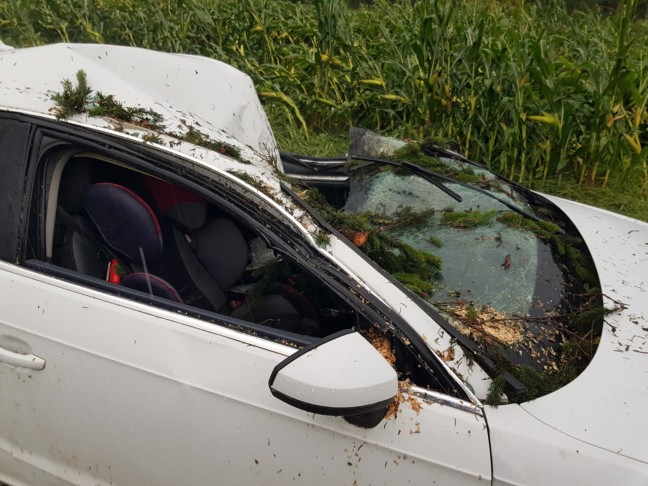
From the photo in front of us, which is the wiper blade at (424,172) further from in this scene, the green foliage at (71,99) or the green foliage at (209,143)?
the green foliage at (71,99)

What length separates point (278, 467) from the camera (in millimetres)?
1734

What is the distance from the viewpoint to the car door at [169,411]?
166 centimetres

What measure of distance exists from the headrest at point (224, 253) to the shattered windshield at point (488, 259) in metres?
0.48

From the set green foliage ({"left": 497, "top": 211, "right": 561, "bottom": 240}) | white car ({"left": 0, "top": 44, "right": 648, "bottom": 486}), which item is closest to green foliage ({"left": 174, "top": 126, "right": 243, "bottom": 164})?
white car ({"left": 0, "top": 44, "right": 648, "bottom": 486})

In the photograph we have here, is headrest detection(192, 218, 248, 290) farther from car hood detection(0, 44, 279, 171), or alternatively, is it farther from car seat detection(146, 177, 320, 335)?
car hood detection(0, 44, 279, 171)

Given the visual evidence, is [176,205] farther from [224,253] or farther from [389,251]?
[389,251]

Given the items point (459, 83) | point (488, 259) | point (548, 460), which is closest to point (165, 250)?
point (488, 259)

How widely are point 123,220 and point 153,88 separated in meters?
0.64

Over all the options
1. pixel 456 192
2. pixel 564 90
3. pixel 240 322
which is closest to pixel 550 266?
pixel 456 192

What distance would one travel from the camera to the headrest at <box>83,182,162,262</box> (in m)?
2.23

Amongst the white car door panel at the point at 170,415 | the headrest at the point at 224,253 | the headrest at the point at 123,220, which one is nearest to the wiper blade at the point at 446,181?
the headrest at the point at 224,253

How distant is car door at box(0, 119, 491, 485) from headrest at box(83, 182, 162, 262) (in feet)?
0.93

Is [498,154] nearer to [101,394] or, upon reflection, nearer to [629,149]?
[629,149]

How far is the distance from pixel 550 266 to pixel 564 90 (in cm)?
267
